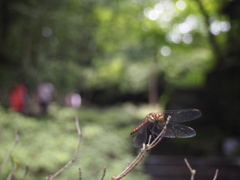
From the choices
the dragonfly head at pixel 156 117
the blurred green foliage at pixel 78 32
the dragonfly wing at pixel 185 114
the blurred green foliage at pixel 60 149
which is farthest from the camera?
the blurred green foliage at pixel 78 32

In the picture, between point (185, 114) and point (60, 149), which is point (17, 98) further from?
point (185, 114)

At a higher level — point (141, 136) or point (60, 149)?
point (60, 149)

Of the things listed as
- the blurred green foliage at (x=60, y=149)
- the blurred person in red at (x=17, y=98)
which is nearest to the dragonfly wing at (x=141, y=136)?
the blurred green foliage at (x=60, y=149)

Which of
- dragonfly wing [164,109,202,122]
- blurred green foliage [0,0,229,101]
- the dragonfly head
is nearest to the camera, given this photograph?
the dragonfly head

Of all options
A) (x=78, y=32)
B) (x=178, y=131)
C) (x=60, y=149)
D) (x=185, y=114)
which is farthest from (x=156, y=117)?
(x=78, y=32)

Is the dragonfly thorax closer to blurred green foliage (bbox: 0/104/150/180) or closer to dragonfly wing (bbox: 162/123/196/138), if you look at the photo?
dragonfly wing (bbox: 162/123/196/138)

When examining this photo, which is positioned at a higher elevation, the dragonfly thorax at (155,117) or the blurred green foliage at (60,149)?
the blurred green foliage at (60,149)

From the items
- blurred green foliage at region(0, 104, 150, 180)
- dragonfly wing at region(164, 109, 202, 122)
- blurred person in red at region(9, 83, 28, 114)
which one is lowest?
dragonfly wing at region(164, 109, 202, 122)

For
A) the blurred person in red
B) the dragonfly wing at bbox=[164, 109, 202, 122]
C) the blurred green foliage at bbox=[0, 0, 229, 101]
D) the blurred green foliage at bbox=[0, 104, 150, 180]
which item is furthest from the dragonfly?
the blurred person in red

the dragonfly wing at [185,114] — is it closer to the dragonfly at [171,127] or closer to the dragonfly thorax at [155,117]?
A: the dragonfly at [171,127]

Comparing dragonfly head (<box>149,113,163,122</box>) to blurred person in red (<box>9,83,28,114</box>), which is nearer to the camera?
dragonfly head (<box>149,113,163,122</box>)

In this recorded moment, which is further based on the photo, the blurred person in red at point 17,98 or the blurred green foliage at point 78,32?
the blurred person in red at point 17,98
